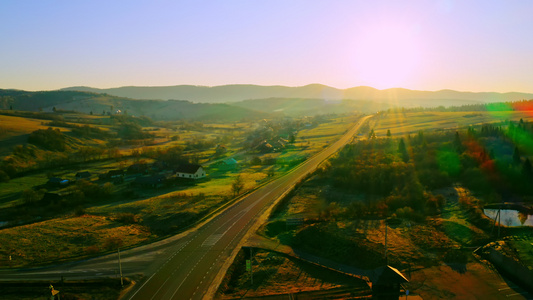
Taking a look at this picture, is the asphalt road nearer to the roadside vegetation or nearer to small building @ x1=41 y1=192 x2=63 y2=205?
the roadside vegetation

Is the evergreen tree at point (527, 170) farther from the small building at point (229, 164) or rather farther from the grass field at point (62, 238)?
the small building at point (229, 164)

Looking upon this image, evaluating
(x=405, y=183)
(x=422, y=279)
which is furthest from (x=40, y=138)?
(x=422, y=279)

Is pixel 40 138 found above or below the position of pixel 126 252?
above

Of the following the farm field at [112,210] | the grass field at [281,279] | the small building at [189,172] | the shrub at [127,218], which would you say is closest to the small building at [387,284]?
the grass field at [281,279]

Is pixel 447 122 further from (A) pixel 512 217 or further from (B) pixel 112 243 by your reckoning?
(B) pixel 112 243

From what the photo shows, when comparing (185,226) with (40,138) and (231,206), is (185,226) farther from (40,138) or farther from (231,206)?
(40,138)

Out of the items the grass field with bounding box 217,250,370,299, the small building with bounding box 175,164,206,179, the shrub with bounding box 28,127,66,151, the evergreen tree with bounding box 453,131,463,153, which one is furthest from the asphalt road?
the shrub with bounding box 28,127,66,151
